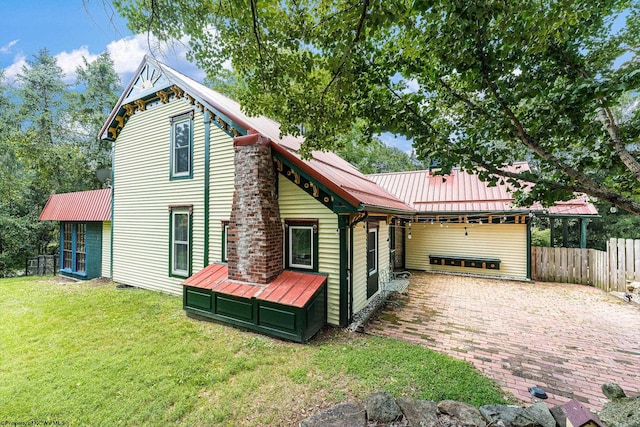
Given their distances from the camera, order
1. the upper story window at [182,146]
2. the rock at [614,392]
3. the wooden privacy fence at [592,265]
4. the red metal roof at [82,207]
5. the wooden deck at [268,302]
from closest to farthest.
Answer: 1. the rock at [614,392]
2. the wooden deck at [268,302]
3. the upper story window at [182,146]
4. the wooden privacy fence at [592,265]
5. the red metal roof at [82,207]

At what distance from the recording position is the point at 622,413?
232cm

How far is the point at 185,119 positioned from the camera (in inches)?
291

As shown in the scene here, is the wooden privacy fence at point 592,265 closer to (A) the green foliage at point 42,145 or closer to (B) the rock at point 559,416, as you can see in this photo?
(B) the rock at point 559,416

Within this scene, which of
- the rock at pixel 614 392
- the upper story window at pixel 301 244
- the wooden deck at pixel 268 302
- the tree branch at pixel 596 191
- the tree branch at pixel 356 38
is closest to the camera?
the rock at pixel 614 392

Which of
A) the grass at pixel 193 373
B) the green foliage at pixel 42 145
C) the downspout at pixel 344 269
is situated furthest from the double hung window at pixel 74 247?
the downspout at pixel 344 269

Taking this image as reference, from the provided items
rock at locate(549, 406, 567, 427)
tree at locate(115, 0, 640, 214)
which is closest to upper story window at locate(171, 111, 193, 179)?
tree at locate(115, 0, 640, 214)

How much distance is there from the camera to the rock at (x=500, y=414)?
8.39 ft

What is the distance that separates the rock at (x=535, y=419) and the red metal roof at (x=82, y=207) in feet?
39.0

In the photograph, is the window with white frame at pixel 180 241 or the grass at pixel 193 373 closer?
the grass at pixel 193 373

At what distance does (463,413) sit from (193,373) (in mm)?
3603

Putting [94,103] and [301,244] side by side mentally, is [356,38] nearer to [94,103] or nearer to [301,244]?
[301,244]

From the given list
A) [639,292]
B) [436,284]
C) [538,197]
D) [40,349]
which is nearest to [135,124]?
[40,349]

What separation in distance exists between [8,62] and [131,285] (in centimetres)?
1915

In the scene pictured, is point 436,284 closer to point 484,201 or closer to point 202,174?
point 484,201
